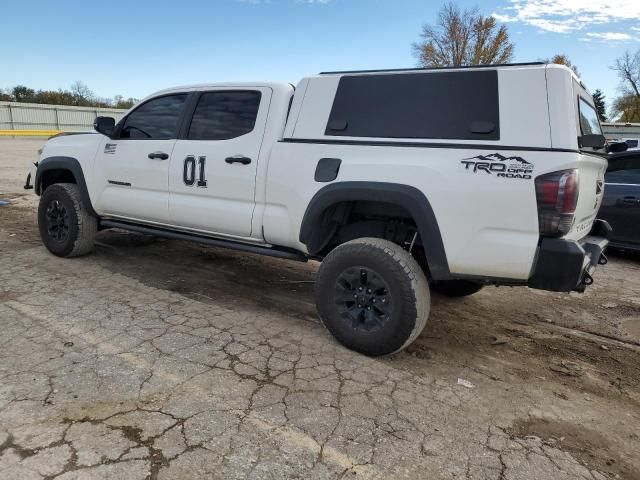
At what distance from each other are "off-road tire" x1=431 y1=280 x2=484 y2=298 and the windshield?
1.69 meters

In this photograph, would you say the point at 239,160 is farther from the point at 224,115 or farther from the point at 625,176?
the point at 625,176

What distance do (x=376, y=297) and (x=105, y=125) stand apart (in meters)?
3.43

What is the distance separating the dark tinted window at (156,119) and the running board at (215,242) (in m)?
0.92

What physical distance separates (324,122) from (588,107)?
83.1 inches

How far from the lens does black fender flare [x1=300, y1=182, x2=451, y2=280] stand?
10.2 ft

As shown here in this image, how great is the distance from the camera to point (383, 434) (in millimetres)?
2539

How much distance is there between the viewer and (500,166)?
2.86 m

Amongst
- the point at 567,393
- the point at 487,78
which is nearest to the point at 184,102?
the point at 487,78

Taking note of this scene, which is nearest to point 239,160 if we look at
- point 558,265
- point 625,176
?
point 558,265

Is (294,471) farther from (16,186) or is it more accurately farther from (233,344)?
(16,186)

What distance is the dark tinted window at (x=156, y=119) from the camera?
462 cm

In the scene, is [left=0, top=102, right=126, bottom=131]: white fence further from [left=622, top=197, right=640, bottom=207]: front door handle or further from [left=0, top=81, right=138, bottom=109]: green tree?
[left=622, top=197, right=640, bottom=207]: front door handle

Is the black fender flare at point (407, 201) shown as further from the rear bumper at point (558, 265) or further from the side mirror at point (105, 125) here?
the side mirror at point (105, 125)

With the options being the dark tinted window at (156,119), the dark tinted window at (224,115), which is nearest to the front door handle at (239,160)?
the dark tinted window at (224,115)
